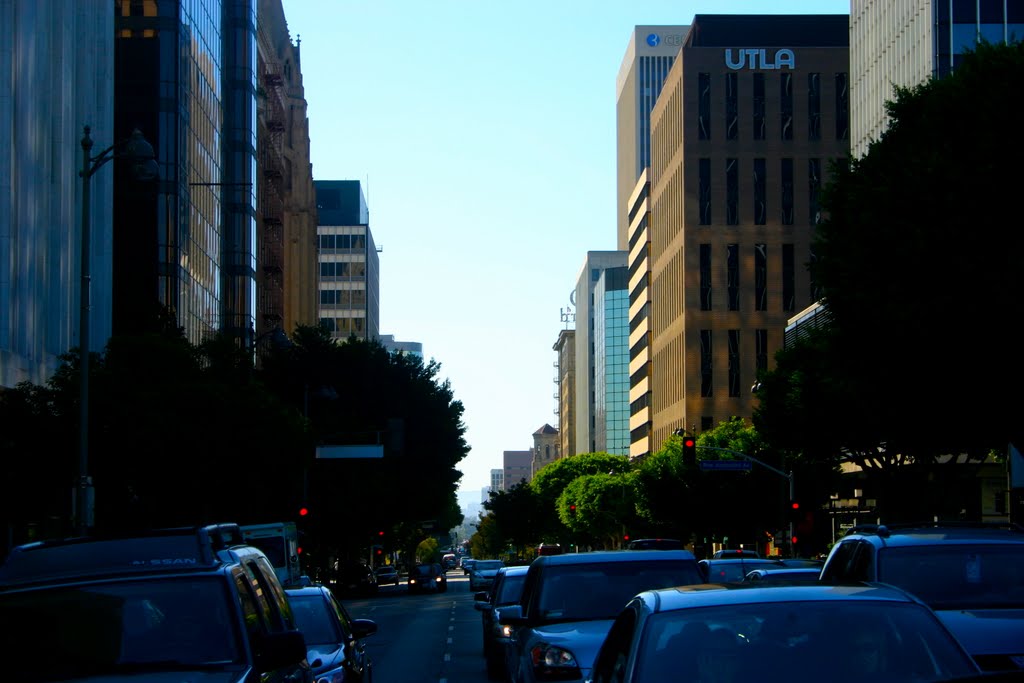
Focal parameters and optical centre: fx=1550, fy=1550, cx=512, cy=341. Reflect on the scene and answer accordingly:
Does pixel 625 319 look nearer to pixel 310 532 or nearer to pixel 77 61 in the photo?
pixel 310 532

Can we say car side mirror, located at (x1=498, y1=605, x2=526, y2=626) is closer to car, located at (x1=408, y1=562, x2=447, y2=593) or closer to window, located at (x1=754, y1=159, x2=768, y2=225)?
car, located at (x1=408, y1=562, x2=447, y2=593)

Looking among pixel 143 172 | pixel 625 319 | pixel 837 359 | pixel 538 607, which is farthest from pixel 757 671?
pixel 625 319

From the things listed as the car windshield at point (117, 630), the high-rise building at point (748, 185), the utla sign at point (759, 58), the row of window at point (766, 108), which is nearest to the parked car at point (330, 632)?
the car windshield at point (117, 630)

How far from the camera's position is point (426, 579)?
7894 centimetres

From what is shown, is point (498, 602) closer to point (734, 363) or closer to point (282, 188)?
point (282, 188)

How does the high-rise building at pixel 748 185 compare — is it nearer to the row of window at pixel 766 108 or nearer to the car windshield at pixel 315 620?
the row of window at pixel 766 108

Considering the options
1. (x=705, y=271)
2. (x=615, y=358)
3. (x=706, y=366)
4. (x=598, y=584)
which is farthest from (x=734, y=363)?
(x=598, y=584)

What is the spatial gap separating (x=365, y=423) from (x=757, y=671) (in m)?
65.1

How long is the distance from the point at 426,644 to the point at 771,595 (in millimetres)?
26308

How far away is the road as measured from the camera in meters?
24.5

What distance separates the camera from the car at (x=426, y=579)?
255ft

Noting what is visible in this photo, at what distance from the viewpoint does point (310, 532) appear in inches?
2751

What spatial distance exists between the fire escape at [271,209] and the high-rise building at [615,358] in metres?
84.0

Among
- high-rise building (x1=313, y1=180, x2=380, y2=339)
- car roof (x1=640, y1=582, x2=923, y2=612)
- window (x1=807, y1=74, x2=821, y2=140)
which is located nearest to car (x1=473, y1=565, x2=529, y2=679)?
car roof (x1=640, y1=582, x2=923, y2=612)
